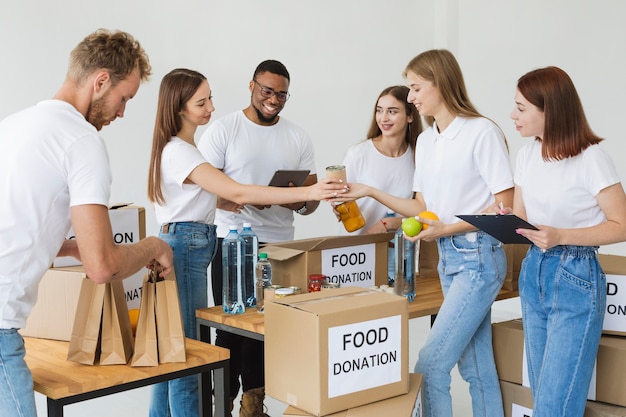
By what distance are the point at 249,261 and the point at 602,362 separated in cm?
126

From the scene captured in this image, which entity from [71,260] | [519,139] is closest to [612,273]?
[71,260]

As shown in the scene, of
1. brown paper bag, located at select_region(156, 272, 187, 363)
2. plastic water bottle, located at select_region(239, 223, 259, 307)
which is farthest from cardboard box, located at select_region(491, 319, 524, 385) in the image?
brown paper bag, located at select_region(156, 272, 187, 363)

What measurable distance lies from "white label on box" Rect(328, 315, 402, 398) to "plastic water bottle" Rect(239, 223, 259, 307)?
686mm

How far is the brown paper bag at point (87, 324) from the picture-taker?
1.98 metres

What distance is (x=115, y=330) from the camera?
79.9 inches

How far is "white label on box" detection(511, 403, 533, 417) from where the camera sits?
8.68 feet

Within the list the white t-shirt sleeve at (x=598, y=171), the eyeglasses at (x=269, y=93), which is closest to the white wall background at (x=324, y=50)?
the eyeglasses at (x=269, y=93)

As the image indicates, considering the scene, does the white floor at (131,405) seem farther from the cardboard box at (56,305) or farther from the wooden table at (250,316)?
the cardboard box at (56,305)

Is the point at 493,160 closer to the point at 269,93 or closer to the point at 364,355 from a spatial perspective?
the point at 364,355

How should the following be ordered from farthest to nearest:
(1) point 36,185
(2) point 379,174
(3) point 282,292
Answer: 1. (2) point 379,174
2. (3) point 282,292
3. (1) point 36,185

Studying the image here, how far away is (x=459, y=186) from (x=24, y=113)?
4.57ft

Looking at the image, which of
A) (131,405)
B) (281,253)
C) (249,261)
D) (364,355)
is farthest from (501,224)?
(131,405)

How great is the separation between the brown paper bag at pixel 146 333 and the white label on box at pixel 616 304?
156 centimetres

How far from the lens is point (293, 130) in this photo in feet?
11.8
